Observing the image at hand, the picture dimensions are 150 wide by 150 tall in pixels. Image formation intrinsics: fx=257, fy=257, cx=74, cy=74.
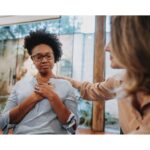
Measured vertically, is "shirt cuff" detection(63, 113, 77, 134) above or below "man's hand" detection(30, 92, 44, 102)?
below

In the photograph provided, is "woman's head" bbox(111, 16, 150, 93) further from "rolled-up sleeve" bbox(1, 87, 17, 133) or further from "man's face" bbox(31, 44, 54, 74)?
"rolled-up sleeve" bbox(1, 87, 17, 133)

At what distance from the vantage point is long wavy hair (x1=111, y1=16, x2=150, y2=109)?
142 cm

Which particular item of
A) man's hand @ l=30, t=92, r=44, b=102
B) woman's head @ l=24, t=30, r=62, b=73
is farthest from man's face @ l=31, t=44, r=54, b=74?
man's hand @ l=30, t=92, r=44, b=102

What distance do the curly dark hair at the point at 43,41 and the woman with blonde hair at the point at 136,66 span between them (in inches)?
13.2

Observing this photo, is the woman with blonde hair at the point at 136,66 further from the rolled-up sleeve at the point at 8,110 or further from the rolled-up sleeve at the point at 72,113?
the rolled-up sleeve at the point at 8,110

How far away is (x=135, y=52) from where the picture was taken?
1418 millimetres

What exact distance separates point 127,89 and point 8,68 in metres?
0.70

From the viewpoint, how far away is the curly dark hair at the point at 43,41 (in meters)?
1.50

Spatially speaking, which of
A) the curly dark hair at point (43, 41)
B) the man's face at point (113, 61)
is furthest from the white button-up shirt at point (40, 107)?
the man's face at point (113, 61)

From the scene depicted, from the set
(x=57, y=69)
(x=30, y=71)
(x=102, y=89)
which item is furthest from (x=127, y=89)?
(x=30, y=71)

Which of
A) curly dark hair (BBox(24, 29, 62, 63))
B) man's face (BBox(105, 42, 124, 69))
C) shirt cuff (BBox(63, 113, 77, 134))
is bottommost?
shirt cuff (BBox(63, 113, 77, 134))

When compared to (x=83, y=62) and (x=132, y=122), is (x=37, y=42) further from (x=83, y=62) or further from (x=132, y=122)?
(x=132, y=122)

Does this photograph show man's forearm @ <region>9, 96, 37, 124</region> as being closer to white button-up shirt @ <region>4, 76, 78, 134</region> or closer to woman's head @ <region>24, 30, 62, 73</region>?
white button-up shirt @ <region>4, 76, 78, 134</region>
